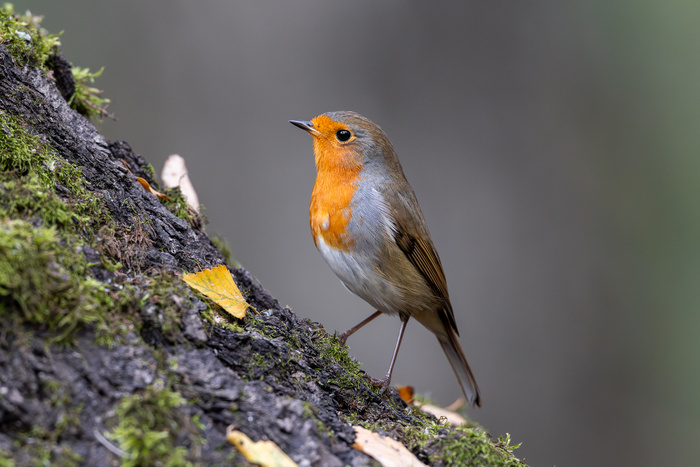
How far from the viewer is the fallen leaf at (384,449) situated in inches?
69.0

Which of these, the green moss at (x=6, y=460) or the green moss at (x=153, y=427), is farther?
the green moss at (x=153, y=427)

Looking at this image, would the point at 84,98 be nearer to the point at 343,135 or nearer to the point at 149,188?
the point at 149,188

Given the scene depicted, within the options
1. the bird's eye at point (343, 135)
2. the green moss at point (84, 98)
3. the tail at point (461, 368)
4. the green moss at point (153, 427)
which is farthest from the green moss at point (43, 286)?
the tail at point (461, 368)

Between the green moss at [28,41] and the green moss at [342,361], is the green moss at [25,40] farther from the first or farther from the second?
the green moss at [342,361]

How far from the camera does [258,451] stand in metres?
1.54

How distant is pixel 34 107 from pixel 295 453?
170 cm

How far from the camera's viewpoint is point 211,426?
5.09 ft

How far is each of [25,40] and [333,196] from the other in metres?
1.74

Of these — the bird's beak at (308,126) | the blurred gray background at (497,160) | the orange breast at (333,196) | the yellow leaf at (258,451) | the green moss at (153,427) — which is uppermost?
the blurred gray background at (497,160)

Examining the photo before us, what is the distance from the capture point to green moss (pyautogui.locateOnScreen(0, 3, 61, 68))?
2461 mm

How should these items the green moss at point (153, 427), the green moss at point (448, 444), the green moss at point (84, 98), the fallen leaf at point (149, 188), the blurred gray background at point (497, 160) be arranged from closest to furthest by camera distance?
the green moss at point (153, 427)
the green moss at point (448, 444)
the fallen leaf at point (149, 188)
the green moss at point (84, 98)
the blurred gray background at point (497, 160)

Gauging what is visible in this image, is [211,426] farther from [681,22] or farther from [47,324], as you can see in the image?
[681,22]

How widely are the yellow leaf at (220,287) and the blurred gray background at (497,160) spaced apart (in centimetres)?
443

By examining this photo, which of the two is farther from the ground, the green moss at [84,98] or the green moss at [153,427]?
the green moss at [84,98]
